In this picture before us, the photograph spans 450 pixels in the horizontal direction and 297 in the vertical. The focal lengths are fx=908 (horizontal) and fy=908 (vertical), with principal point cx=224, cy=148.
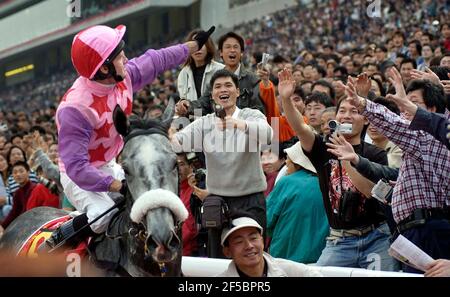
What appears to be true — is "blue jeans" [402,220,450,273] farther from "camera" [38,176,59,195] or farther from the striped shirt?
"camera" [38,176,59,195]

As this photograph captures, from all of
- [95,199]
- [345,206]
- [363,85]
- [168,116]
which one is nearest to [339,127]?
[363,85]

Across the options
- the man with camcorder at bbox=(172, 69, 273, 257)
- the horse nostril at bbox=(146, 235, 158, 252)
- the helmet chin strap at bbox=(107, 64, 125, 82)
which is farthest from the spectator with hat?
the man with camcorder at bbox=(172, 69, 273, 257)

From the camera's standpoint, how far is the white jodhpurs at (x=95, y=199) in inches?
209

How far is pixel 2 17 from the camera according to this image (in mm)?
30141

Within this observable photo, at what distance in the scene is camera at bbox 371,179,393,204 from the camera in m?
5.79

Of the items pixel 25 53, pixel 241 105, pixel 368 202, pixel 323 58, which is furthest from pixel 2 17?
pixel 368 202

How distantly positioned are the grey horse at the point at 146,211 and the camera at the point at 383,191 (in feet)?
5.15

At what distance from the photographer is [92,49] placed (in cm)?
536

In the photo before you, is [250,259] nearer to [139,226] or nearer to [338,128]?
[139,226]

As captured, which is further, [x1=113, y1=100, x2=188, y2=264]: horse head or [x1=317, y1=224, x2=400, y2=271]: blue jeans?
[x1=317, y1=224, x2=400, y2=271]: blue jeans

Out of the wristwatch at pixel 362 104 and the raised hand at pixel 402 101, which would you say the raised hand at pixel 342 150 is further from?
the raised hand at pixel 402 101

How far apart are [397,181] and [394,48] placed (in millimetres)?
7723

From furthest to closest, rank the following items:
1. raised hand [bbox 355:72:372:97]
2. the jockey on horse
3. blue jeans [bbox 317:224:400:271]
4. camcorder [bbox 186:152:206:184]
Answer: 1. camcorder [bbox 186:152:206:184]
2. raised hand [bbox 355:72:372:97]
3. blue jeans [bbox 317:224:400:271]
4. the jockey on horse
